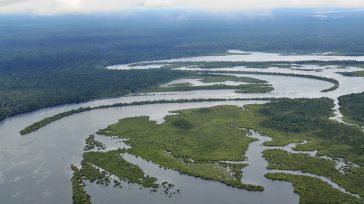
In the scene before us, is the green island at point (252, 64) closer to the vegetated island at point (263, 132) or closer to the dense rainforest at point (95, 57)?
the dense rainforest at point (95, 57)

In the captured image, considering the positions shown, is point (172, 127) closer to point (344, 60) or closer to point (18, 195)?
point (18, 195)

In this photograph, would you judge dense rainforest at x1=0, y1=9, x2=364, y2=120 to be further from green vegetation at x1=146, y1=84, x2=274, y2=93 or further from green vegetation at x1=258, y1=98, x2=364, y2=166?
green vegetation at x1=258, y1=98, x2=364, y2=166

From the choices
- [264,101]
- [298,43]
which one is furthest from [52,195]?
[298,43]

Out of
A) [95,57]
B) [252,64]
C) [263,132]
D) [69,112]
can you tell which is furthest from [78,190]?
[95,57]

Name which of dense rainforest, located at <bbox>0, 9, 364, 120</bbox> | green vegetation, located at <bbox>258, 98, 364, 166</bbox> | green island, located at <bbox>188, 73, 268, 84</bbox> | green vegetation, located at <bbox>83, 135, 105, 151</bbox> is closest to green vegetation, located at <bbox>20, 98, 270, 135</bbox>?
dense rainforest, located at <bbox>0, 9, 364, 120</bbox>

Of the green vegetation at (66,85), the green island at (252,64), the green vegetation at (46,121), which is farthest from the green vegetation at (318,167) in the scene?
the green island at (252,64)

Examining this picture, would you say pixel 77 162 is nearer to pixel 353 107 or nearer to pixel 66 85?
pixel 353 107
